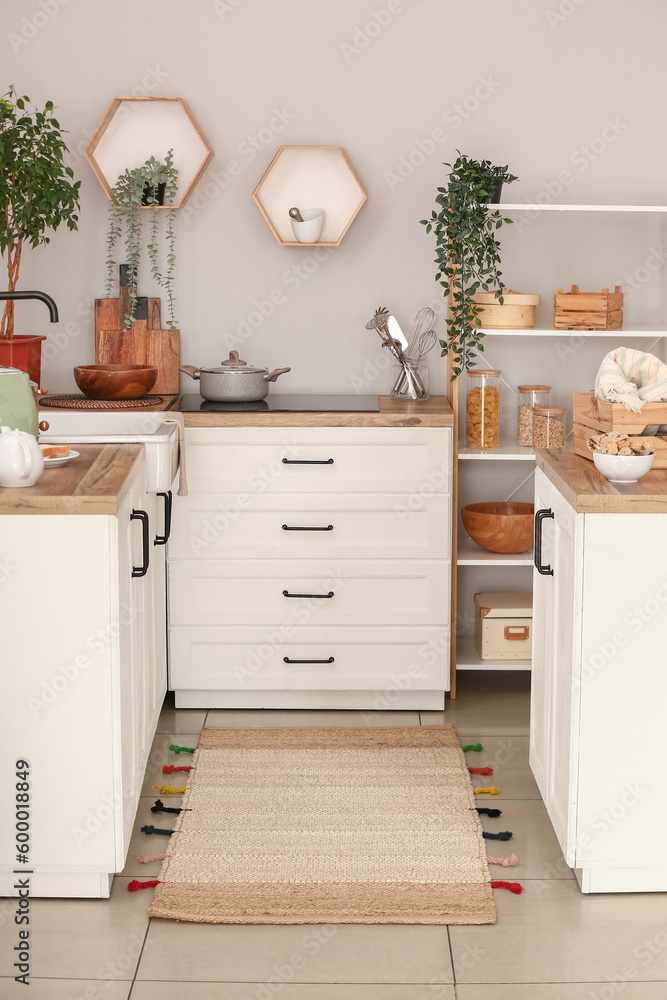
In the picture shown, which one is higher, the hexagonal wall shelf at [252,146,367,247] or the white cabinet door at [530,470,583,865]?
the hexagonal wall shelf at [252,146,367,247]

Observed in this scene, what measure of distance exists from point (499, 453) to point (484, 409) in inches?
6.8

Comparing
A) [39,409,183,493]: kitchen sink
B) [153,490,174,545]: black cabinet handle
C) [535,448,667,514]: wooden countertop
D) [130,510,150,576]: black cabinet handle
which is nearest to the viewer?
[535,448,667,514]: wooden countertop

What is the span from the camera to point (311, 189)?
3814 mm

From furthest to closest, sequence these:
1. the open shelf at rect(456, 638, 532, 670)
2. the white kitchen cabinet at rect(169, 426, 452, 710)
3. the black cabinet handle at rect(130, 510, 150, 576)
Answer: the open shelf at rect(456, 638, 532, 670), the white kitchen cabinet at rect(169, 426, 452, 710), the black cabinet handle at rect(130, 510, 150, 576)

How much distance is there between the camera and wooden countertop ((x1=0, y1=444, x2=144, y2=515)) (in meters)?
2.17

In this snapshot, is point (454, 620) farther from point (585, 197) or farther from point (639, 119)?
point (639, 119)

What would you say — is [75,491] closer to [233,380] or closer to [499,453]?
[233,380]

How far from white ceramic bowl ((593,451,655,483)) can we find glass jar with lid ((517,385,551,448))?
137 cm

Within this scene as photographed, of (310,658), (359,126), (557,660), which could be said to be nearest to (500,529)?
(310,658)

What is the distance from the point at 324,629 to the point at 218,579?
1.26 feet

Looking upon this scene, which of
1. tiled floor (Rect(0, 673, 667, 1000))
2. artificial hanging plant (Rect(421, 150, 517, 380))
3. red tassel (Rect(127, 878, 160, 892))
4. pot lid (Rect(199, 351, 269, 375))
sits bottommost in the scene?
tiled floor (Rect(0, 673, 667, 1000))

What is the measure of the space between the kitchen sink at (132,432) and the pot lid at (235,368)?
260 mm

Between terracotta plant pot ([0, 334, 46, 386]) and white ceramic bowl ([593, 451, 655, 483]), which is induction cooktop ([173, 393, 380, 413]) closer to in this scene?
terracotta plant pot ([0, 334, 46, 386])

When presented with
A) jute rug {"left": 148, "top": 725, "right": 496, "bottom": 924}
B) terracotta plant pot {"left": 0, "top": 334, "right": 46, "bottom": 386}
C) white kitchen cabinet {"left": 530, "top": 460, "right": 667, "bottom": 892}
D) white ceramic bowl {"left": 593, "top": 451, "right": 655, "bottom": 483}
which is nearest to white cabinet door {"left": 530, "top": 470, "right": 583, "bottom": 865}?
white kitchen cabinet {"left": 530, "top": 460, "right": 667, "bottom": 892}
